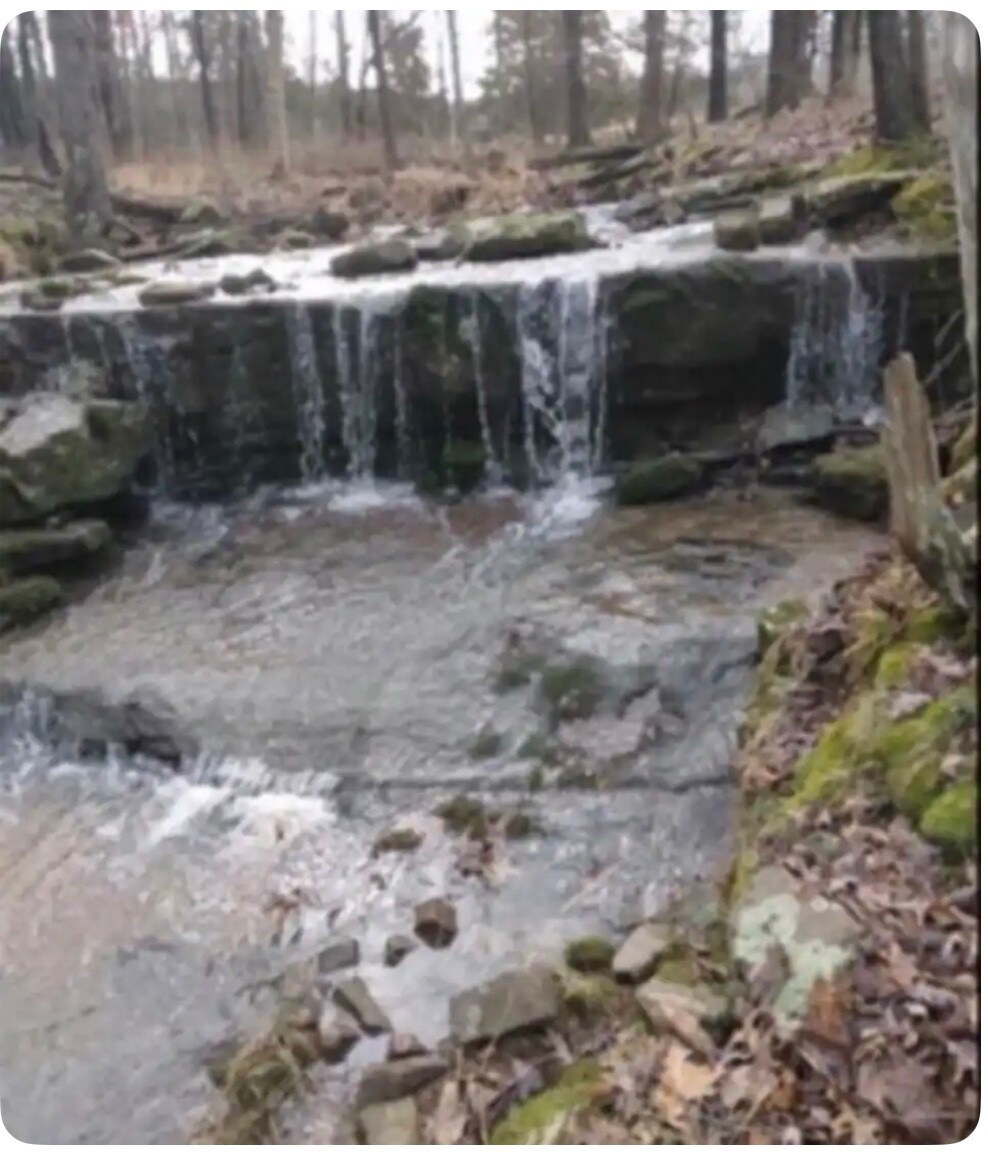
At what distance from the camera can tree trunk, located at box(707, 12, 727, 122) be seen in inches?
105

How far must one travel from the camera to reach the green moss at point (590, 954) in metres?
2.68

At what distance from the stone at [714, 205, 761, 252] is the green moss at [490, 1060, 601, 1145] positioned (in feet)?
11.6

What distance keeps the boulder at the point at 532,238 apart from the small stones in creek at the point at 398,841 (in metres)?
2.82

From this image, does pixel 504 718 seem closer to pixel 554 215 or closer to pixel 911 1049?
pixel 911 1049

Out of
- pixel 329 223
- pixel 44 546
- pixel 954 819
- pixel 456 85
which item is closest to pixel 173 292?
pixel 329 223

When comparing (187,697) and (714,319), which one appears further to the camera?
(714,319)

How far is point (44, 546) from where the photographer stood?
15.3 ft

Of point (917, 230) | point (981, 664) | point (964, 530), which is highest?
point (917, 230)

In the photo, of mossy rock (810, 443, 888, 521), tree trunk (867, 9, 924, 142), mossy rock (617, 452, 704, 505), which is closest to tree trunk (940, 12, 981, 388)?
tree trunk (867, 9, 924, 142)

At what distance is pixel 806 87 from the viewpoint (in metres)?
3.60

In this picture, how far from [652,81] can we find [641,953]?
7.25 ft

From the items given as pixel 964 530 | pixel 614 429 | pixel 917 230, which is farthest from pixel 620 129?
pixel 964 530

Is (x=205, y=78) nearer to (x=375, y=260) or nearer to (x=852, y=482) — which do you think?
(x=375, y=260)

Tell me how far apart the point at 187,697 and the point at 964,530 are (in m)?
2.63
